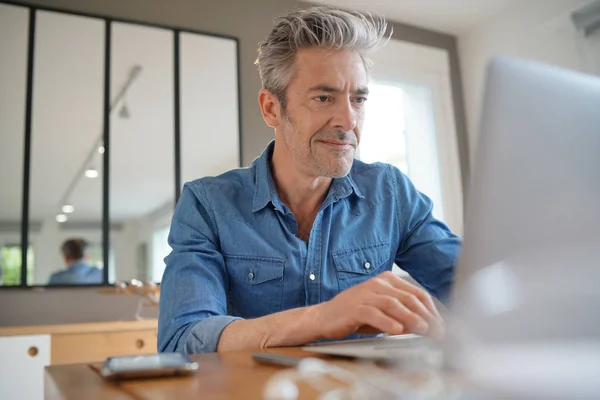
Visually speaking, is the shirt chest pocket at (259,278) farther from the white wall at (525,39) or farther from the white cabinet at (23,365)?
the white wall at (525,39)

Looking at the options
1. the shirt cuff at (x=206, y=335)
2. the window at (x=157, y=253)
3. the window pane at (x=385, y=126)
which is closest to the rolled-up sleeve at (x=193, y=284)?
the shirt cuff at (x=206, y=335)

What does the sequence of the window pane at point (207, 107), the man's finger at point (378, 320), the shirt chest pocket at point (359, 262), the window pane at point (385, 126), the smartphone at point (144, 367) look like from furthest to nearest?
the window pane at point (385, 126) → the window pane at point (207, 107) → the shirt chest pocket at point (359, 262) → the man's finger at point (378, 320) → the smartphone at point (144, 367)

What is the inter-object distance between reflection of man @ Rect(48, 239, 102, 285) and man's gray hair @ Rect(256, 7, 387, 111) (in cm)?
139

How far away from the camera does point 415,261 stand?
114 cm

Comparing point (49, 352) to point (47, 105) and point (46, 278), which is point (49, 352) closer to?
point (46, 278)

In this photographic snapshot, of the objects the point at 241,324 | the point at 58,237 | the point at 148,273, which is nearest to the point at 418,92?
the point at 148,273

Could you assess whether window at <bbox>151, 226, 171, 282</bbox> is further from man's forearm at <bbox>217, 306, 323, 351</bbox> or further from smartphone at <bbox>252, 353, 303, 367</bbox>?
smartphone at <bbox>252, 353, 303, 367</bbox>

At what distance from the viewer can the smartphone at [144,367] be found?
0.45m

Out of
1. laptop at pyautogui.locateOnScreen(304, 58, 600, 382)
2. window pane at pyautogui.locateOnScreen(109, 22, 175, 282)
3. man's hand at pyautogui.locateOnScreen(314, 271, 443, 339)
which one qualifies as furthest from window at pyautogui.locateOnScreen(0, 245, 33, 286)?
laptop at pyautogui.locateOnScreen(304, 58, 600, 382)

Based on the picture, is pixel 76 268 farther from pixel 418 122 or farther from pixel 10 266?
pixel 418 122

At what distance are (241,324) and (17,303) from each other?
179 centimetres

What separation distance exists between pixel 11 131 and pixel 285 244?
1.74m

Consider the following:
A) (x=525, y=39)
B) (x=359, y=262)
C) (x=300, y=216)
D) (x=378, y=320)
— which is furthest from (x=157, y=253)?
(x=525, y=39)

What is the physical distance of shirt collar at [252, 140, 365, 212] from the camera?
107 cm
